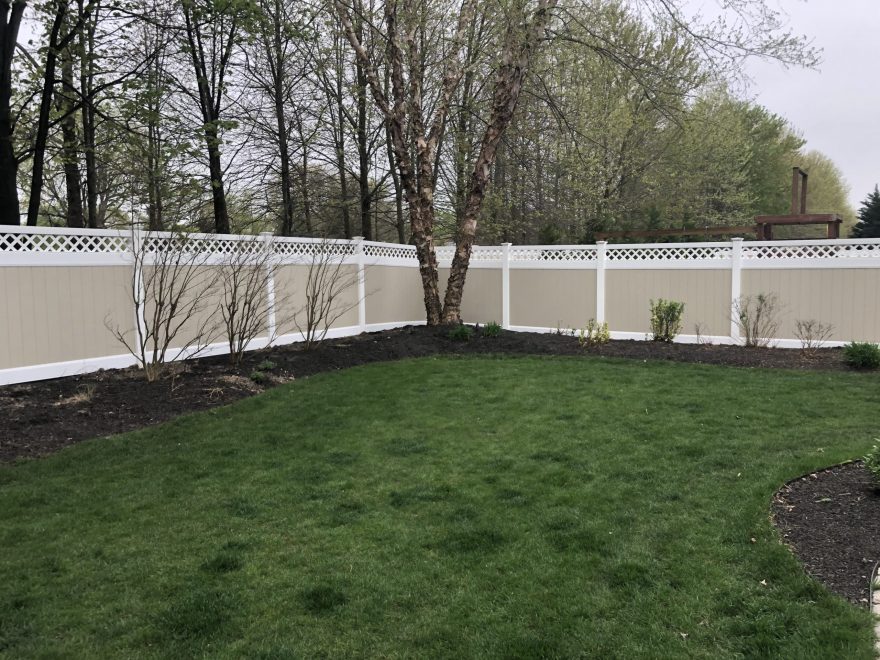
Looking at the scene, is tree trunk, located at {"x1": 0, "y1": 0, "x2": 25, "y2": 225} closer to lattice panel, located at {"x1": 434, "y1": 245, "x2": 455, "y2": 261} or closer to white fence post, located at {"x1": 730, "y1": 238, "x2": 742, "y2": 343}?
lattice panel, located at {"x1": 434, "y1": 245, "x2": 455, "y2": 261}

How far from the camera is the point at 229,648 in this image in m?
2.11

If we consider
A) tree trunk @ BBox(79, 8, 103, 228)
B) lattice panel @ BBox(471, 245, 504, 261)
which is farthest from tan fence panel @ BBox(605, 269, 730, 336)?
tree trunk @ BBox(79, 8, 103, 228)

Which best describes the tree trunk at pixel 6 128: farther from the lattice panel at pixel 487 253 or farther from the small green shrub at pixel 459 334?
the lattice panel at pixel 487 253

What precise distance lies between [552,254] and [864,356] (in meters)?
4.59

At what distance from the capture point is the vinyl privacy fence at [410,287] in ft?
19.8

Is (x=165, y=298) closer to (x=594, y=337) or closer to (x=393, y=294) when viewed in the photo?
(x=393, y=294)

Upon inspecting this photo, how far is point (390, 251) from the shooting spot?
1043cm

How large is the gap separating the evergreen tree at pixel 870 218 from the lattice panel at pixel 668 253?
8.08m

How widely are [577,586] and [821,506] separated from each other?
145 centimetres

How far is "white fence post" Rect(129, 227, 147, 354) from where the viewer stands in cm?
641

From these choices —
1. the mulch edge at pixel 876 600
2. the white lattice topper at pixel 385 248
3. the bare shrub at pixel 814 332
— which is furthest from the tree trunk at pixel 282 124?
the mulch edge at pixel 876 600

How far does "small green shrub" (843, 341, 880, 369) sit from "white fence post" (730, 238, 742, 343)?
178 centimetres

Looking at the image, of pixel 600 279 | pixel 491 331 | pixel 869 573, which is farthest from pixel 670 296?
pixel 869 573

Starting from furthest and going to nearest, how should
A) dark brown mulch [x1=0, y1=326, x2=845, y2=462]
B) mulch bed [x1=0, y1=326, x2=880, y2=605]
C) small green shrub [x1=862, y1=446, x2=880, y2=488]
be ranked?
dark brown mulch [x1=0, y1=326, x2=845, y2=462], small green shrub [x1=862, y1=446, x2=880, y2=488], mulch bed [x1=0, y1=326, x2=880, y2=605]
